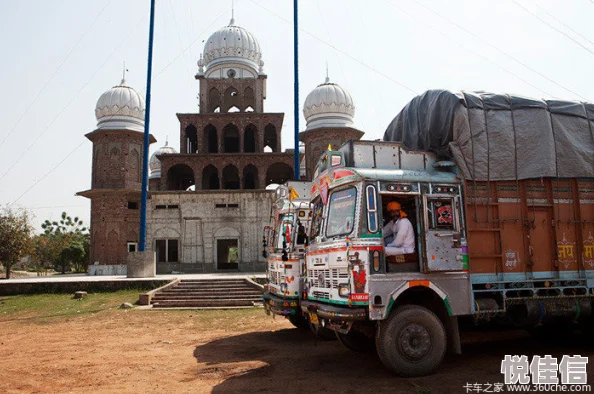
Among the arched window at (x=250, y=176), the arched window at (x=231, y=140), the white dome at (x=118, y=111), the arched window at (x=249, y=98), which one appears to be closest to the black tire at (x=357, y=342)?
the arched window at (x=250, y=176)

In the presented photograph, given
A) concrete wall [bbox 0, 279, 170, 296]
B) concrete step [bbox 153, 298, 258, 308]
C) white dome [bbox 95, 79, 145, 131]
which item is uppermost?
white dome [bbox 95, 79, 145, 131]

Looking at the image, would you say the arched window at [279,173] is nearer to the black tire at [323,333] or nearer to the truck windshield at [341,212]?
the black tire at [323,333]

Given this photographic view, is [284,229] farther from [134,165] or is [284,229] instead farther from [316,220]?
[134,165]

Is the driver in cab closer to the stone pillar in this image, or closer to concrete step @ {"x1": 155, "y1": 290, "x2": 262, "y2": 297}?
concrete step @ {"x1": 155, "y1": 290, "x2": 262, "y2": 297}

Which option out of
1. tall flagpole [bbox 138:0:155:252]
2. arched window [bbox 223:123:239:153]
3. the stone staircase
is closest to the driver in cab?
the stone staircase

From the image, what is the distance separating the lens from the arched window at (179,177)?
34.8m

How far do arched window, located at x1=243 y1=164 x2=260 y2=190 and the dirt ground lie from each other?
2335 cm

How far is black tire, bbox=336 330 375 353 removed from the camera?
329 inches

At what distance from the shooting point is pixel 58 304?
1783cm

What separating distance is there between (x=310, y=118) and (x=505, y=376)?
32.7 meters

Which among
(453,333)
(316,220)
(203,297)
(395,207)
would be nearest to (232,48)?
(203,297)

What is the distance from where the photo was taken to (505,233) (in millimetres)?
7535

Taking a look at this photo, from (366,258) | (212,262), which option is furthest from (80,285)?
(366,258)

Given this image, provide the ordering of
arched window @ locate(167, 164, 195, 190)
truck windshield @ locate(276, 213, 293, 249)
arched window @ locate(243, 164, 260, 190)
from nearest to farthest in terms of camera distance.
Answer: truck windshield @ locate(276, 213, 293, 249) → arched window @ locate(167, 164, 195, 190) → arched window @ locate(243, 164, 260, 190)
